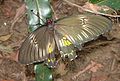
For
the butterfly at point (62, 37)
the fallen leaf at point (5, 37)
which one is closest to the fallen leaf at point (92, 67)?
the butterfly at point (62, 37)

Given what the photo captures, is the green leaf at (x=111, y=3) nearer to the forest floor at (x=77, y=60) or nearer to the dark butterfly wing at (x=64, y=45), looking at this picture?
the forest floor at (x=77, y=60)

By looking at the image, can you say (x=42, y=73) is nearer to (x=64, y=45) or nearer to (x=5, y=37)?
(x=64, y=45)

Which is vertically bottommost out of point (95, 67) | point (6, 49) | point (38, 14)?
point (95, 67)

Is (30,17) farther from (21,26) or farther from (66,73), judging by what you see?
(66,73)

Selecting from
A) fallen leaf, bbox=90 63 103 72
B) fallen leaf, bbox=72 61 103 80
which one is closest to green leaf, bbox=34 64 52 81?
fallen leaf, bbox=72 61 103 80

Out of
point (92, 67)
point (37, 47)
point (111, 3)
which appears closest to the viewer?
point (37, 47)

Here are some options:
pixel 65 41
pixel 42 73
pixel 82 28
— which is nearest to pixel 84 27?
pixel 82 28

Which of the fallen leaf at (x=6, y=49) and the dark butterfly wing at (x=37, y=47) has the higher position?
the dark butterfly wing at (x=37, y=47)
